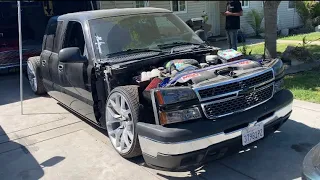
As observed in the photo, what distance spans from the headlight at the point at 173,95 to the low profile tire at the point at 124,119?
46 centimetres

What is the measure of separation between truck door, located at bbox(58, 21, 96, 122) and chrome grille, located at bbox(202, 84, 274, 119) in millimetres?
1784

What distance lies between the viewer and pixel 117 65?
3895 mm

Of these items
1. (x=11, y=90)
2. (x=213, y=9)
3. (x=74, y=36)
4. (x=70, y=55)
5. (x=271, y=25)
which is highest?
(x=213, y=9)

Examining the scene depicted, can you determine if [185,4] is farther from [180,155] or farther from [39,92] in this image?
[180,155]

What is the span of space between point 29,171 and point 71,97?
4.89 feet

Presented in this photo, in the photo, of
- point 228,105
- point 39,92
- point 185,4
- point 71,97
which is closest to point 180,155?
point 228,105

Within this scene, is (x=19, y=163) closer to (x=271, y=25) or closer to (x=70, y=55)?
(x=70, y=55)

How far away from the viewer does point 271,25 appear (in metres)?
7.82

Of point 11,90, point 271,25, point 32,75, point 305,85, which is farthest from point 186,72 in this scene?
point 11,90

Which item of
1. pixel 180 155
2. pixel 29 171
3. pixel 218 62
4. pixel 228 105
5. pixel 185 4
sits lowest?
pixel 29 171

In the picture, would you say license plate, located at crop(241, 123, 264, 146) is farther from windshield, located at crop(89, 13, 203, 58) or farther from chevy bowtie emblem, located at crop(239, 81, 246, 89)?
windshield, located at crop(89, 13, 203, 58)

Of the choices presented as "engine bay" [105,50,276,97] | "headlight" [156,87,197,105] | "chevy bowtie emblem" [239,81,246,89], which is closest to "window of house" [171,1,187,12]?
"engine bay" [105,50,276,97]

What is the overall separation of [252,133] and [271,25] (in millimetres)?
5184

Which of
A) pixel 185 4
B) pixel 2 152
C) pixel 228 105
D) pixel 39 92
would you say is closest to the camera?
pixel 228 105
